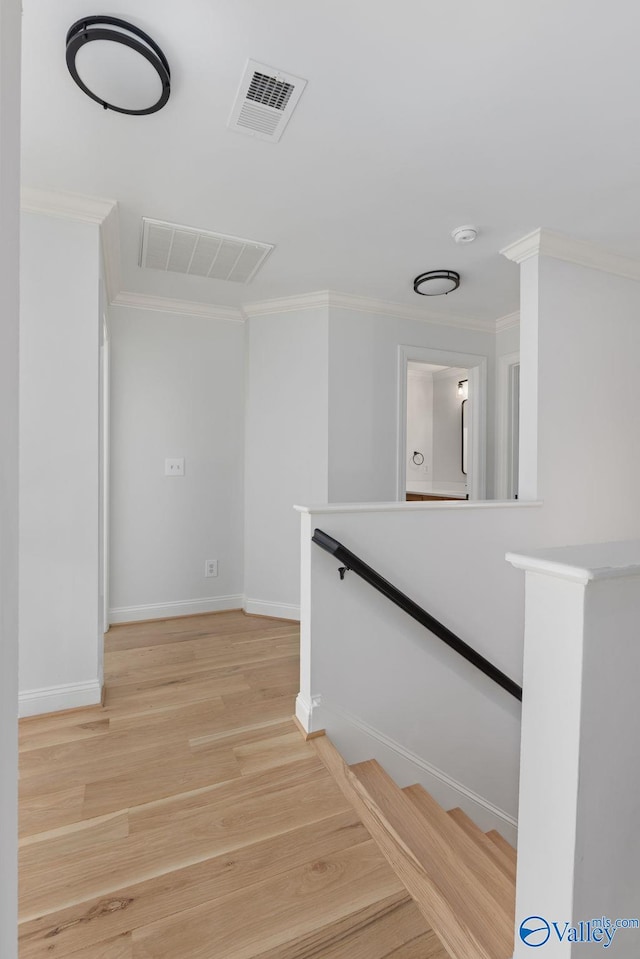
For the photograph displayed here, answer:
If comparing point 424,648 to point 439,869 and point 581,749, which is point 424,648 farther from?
point 581,749

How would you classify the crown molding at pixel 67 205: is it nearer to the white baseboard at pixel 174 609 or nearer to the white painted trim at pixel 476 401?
the white painted trim at pixel 476 401

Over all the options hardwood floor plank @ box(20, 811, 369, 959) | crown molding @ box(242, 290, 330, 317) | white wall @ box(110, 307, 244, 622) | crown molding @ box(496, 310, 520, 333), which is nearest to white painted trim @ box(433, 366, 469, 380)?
crown molding @ box(496, 310, 520, 333)

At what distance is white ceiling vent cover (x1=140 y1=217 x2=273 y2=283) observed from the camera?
2.46m

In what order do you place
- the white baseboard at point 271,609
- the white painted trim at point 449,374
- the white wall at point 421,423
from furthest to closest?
1. the white wall at point 421,423
2. the white painted trim at point 449,374
3. the white baseboard at point 271,609

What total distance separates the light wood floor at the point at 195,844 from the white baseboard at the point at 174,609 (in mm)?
1080

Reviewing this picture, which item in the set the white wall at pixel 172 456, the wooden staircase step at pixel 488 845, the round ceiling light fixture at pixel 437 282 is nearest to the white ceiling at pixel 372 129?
the round ceiling light fixture at pixel 437 282

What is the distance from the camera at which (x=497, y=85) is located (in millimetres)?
1488

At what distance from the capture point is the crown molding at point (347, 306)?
3281 millimetres

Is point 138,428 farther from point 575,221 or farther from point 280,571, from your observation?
point 575,221

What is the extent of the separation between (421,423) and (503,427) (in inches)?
92.0

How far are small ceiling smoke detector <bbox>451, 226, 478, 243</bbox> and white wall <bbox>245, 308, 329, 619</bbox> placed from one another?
1.10 m

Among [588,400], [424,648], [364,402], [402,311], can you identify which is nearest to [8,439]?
[424,648]

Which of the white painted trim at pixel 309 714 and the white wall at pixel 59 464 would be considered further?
the white wall at pixel 59 464

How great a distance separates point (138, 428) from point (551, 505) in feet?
9.16
